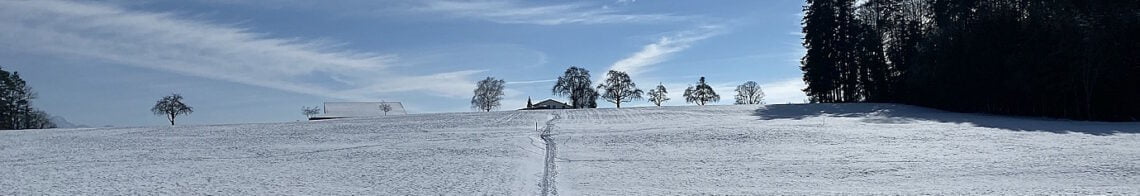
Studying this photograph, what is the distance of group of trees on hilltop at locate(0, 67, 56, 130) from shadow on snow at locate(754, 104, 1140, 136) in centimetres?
4870

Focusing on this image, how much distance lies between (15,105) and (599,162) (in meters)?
55.7

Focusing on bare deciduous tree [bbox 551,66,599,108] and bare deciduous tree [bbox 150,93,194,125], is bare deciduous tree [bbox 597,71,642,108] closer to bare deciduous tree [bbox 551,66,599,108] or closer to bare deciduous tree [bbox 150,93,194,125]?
bare deciduous tree [bbox 551,66,599,108]

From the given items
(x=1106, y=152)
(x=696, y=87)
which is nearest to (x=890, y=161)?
(x=1106, y=152)

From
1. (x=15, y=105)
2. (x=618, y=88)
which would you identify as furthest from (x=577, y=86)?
(x=15, y=105)

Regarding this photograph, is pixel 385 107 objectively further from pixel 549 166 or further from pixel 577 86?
pixel 549 166

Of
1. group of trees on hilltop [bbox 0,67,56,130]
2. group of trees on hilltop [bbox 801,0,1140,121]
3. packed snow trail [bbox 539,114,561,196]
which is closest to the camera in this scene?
packed snow trail [bbox 539,114,561,196]

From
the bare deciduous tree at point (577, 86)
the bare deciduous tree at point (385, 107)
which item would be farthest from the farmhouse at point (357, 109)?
the bare deciduous tree at point (577, 86)

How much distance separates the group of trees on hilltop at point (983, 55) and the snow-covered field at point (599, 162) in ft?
21.5

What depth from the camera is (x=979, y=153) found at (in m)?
17.4

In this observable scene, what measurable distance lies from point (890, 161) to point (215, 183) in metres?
12.5

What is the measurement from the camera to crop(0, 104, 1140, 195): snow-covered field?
12.5 meters

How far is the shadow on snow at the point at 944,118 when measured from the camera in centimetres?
2674

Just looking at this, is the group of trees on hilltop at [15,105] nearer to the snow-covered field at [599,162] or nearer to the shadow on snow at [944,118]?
the snow-covered field at [599,162]

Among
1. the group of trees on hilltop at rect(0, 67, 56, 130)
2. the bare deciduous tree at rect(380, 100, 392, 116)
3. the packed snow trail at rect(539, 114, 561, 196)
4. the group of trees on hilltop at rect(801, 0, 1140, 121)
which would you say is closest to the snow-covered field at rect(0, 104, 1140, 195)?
the packed snow trail at rect(539, 114, 561, 196)
